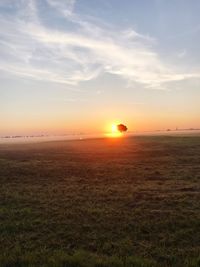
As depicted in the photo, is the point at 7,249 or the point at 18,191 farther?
the point at 18,191

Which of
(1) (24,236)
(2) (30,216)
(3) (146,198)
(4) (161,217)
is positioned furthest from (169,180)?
(1) (24,236)

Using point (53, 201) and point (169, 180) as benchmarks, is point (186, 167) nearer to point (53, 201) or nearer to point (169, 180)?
point (169, 180)

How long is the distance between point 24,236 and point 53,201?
5.34 meters

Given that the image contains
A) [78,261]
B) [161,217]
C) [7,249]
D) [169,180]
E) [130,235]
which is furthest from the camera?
[169,180]

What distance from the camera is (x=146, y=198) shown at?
57.2ft

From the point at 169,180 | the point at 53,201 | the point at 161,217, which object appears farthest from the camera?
the point at 169,180

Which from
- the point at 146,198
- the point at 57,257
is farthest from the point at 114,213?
the point at 57,257

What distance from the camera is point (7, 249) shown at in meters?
10.5

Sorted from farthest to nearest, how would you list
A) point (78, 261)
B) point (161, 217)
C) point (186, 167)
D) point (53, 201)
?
point (186, 167)
point (53, 201)
point (161, 217)
point (78, 261)

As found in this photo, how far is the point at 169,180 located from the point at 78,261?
14.7 m

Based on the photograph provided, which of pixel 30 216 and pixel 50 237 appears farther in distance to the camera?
pixel 30 216

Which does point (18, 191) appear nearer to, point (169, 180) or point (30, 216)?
point (30, 216)

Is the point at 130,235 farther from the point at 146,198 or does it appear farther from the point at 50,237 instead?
the point at 146,198

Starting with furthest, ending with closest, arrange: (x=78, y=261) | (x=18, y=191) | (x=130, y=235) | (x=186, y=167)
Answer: (x=186, y=167) → (x=18, y=191) → (x=130, y=235) → (x=78, y=261)
